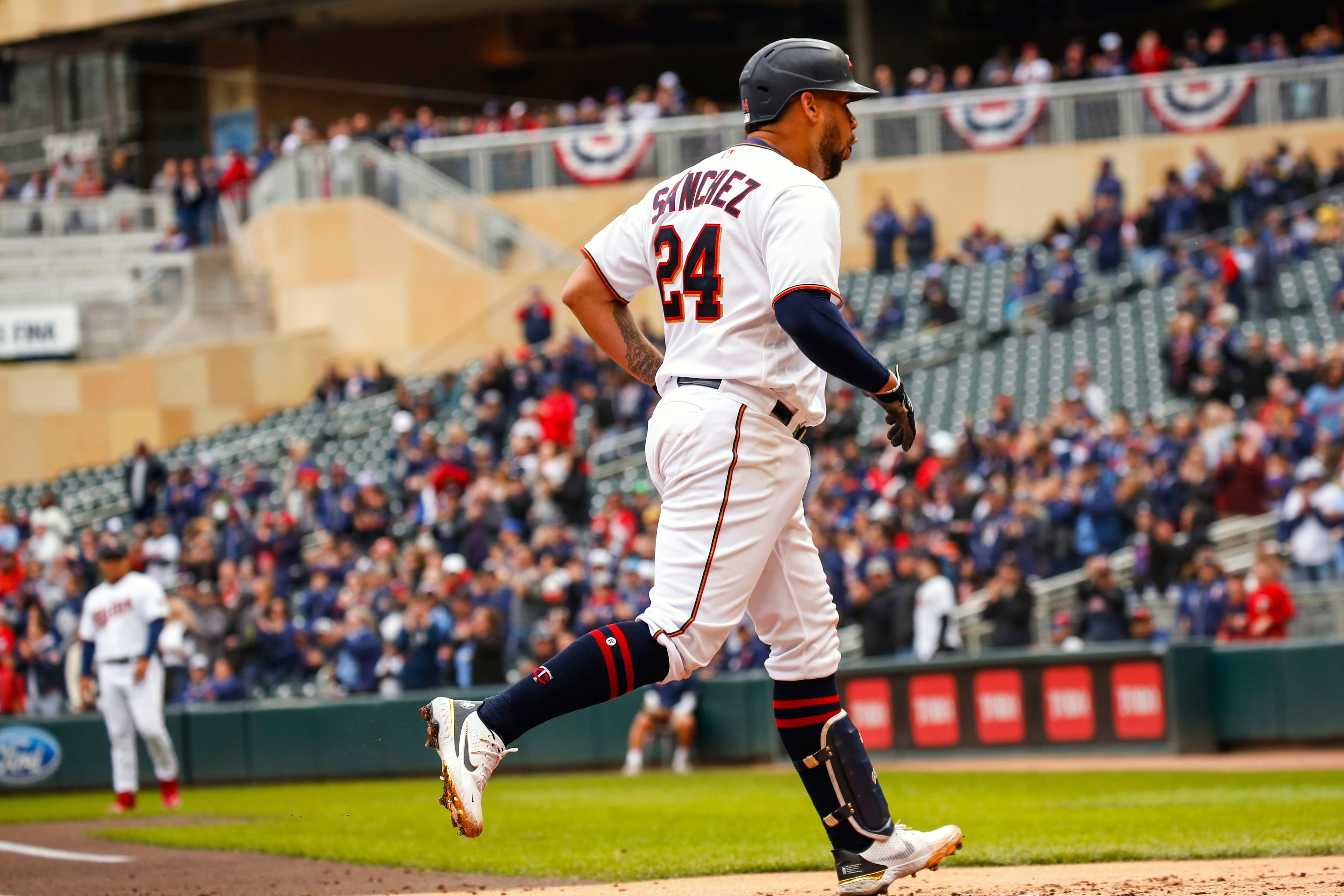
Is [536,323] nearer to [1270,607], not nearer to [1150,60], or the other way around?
[1150,60]

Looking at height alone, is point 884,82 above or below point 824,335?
above

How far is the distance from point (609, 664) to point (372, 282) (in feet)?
79.7

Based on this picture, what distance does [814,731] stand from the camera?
4.64 metres

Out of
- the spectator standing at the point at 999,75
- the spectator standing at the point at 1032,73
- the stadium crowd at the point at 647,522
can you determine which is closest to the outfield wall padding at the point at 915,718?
the stadium crowd at the point at 647,522

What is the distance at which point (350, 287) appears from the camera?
28.0 m

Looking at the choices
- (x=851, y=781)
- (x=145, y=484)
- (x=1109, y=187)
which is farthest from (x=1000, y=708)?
(x=145, y=484)

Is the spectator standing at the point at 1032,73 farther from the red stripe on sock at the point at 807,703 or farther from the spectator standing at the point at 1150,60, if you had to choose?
the red stripe on sock at the point at 807,703

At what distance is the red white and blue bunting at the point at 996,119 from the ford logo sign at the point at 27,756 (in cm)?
1694

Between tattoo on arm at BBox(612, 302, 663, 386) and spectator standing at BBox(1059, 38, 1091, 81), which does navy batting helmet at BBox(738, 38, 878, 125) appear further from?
spectator standing at BBox(1059, 38, 1091, 81)

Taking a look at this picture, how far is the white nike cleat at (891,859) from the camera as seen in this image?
454 centimetres

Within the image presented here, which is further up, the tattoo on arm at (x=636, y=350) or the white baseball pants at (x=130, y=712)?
the tattoo on arm at (x=636, y=350)

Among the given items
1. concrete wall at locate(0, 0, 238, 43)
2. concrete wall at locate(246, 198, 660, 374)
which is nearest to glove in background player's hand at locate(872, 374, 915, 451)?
concrete wall at locate(246, 198, 660, 374)

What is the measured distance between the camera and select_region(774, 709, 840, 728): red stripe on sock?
464 cm

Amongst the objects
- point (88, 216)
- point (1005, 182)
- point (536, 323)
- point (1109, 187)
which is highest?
point (88, 216)
